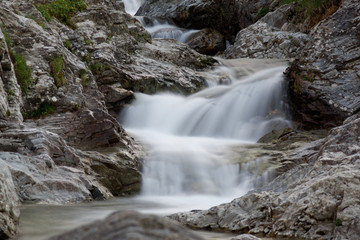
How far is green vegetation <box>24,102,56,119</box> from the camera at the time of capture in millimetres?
10266

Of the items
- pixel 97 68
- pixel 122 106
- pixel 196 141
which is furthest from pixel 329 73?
pixel 97 68

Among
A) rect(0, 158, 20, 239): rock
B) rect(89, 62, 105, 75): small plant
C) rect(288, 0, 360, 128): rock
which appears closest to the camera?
rect(0, 158, 20, 239): rock

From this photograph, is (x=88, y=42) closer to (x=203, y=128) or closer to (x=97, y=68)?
(x=97, y=68)

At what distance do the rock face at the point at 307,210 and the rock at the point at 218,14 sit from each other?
20743mm

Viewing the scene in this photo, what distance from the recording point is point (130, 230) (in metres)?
1.69

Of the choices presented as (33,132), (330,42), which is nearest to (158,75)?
(330,42)

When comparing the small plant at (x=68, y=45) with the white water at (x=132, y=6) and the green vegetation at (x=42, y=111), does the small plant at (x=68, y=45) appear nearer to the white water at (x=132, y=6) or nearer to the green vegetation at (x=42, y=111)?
the green vegetation at (x=42, y=111)

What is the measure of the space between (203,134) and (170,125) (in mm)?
1035

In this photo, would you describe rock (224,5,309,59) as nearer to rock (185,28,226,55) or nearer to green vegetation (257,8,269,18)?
green vegetation (257,8,269,18)

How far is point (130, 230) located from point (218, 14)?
2531 centimetres

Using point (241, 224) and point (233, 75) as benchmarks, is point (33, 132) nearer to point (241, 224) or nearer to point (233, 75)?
point (241, 224)

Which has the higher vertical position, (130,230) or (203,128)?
(130,230)

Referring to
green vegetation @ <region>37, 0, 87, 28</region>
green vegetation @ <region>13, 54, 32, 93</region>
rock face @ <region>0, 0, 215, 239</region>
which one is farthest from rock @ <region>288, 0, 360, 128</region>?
green vegetation @ <region>37, 0, 87, 28</region>

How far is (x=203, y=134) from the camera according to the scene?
13.0m
